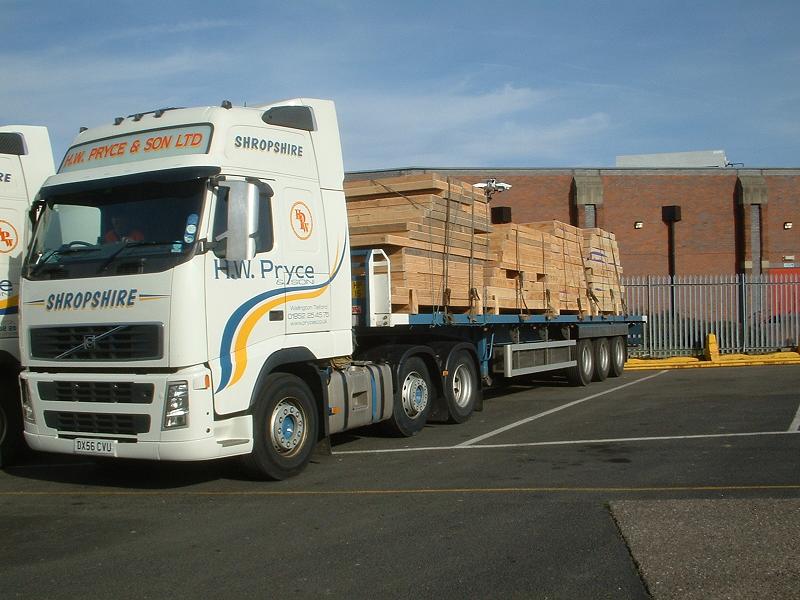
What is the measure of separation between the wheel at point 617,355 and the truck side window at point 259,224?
12836 mm

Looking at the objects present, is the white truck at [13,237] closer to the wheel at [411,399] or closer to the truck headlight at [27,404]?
the truck headlight at [27,404]

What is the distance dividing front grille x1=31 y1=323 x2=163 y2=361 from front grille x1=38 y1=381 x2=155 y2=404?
24 centimetres

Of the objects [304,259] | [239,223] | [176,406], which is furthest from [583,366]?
[176,406]

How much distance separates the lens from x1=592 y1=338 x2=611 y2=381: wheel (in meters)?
18.6

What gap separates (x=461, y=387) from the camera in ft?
41.0

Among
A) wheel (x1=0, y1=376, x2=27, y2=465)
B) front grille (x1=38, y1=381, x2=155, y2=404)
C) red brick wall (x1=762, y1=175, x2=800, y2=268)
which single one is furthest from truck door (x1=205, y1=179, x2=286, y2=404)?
red brick wall (x1=762, y1=175, x2=800, y2=268)

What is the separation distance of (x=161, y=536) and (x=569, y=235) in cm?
1187

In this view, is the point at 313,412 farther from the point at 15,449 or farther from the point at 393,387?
the point at 15,449

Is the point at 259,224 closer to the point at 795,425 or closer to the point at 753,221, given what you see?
the point at 795,425

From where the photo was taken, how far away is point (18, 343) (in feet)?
30.4

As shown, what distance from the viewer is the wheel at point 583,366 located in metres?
17.5

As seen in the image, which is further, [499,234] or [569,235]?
[569,235]

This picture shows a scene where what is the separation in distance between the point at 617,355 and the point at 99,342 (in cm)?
1440

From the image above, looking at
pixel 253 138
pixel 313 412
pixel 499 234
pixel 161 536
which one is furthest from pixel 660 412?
pixel 161 536
